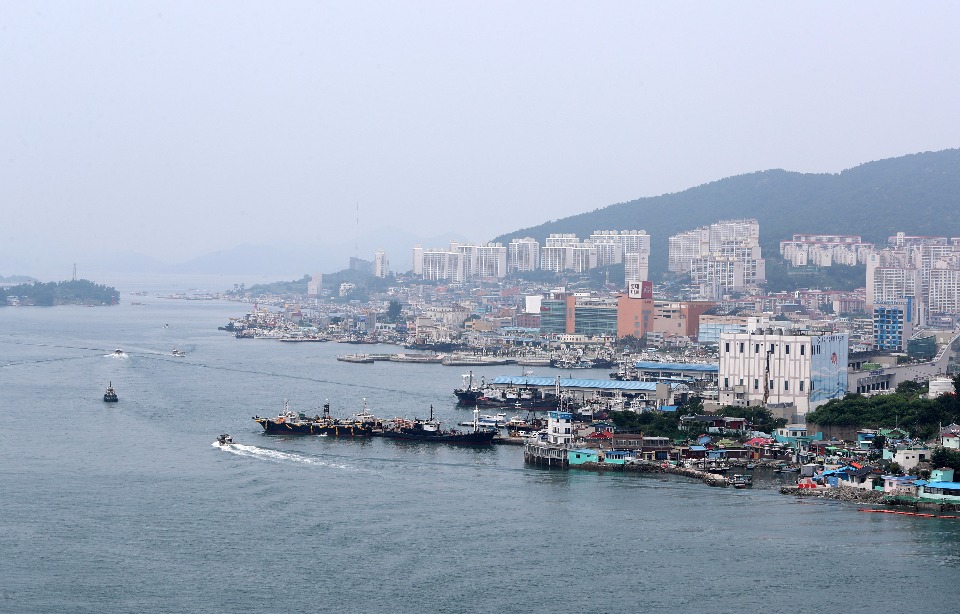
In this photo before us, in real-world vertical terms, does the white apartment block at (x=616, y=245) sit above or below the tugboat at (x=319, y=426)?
above

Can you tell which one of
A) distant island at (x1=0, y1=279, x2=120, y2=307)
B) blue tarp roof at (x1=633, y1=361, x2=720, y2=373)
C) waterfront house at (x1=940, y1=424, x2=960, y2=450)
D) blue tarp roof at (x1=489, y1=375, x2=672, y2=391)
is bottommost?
waterfront house at (x1=940, y1=424, x2=960, y2=450)

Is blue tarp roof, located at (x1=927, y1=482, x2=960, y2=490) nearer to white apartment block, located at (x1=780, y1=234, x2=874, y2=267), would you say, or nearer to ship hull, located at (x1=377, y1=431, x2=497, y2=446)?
ship hull, located at (x1=377, y1=431, x2=497, y2=446)

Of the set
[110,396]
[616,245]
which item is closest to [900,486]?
[110,396]

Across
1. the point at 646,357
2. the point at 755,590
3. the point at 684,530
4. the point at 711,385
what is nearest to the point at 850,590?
the point at 755,590

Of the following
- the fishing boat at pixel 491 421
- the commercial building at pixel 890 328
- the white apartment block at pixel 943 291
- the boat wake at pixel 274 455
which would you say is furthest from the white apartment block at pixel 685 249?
the boat wake at pixel 274 455

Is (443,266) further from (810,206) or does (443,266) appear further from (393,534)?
(393,534)

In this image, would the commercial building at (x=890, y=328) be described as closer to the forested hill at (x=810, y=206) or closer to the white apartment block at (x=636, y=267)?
the white apartment block at (x=636, y=267)

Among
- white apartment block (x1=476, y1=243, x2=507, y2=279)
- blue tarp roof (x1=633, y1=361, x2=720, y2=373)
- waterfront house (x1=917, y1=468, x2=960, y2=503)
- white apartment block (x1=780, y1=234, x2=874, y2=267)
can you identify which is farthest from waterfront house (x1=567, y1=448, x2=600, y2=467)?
white apartment block (x1=476, y1=243, x2=507, y2=279)

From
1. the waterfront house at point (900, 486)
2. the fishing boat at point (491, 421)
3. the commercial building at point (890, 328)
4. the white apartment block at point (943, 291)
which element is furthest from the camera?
the white apartment block at point (943, 291)
